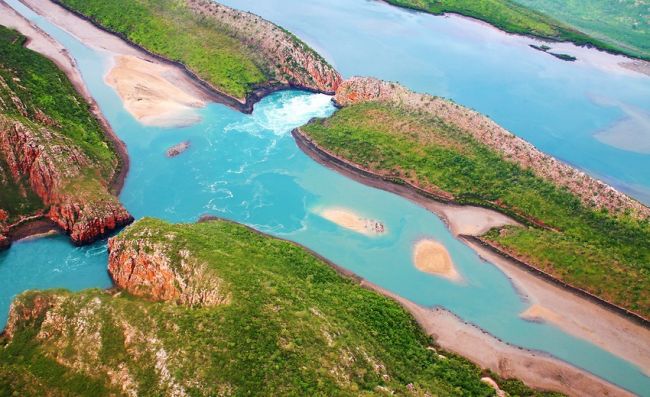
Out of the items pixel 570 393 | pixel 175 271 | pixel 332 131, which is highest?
pixel 332 131

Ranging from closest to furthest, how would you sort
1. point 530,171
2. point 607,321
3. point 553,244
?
point 607,321, point 553,244, point 530,171

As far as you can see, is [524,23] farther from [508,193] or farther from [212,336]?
[212,336]

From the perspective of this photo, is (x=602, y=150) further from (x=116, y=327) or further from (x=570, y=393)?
(x=116, y=327)

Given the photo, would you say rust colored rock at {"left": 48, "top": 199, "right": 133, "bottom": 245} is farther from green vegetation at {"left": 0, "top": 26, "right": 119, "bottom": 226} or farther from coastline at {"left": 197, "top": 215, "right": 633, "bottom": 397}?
coastline at {"left": 197, "top": 215, "right": 633, "bottom": 397}

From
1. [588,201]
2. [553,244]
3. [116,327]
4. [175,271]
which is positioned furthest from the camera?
[588,201]

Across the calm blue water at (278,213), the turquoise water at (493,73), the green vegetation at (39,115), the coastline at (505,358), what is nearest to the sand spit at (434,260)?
the calm blue water at (278,213)

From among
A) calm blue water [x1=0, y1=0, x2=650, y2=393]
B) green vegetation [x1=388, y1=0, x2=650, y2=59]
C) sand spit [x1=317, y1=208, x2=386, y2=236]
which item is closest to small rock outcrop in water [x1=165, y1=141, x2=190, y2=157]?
calm blue water [x1=0, y1=0, x2=650, y2=393]

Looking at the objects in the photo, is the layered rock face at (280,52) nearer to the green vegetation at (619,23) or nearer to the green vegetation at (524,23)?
the green vegetation at (524,23)

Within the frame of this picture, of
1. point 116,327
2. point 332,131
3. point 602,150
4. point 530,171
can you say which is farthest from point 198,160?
point 602,150
